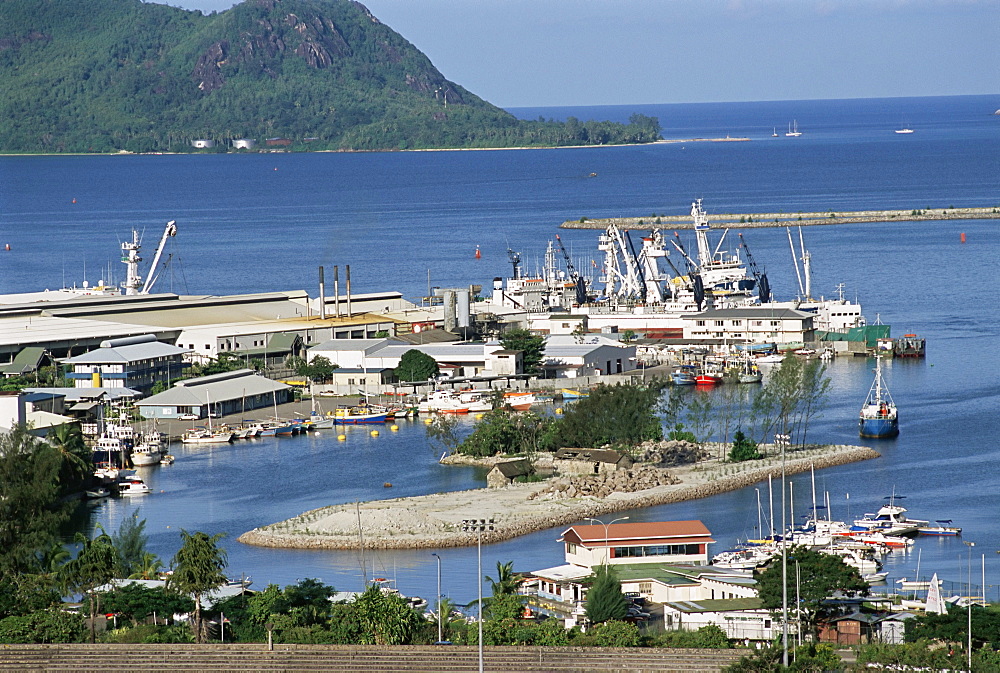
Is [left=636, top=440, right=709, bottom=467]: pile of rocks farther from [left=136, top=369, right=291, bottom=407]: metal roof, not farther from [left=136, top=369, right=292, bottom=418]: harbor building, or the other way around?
[left=136, top=369, right=291, bottom=407]: metal roof

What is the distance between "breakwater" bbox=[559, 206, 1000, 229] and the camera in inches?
2089

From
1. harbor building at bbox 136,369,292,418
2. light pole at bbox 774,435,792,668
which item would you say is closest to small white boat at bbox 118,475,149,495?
harbor building at bbox 136,369,292,418

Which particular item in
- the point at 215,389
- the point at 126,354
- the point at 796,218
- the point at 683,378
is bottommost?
the point at 683,378

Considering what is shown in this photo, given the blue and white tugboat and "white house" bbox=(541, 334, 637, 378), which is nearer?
the blue and white tugboat

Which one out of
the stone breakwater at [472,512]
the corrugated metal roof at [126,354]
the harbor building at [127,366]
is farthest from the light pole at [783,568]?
the corrugated metal roof at [126,354]

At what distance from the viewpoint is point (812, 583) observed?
38.2ft

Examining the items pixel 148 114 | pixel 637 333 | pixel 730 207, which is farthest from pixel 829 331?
pixel 148 114

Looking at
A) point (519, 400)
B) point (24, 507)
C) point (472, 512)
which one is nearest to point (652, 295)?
point (519, 400)

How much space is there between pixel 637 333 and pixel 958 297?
8.40 m

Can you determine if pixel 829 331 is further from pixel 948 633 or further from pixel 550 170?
pixel 550 170

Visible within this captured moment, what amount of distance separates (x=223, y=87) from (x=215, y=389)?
4336 inches

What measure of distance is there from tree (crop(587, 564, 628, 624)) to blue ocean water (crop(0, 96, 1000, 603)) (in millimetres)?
1511

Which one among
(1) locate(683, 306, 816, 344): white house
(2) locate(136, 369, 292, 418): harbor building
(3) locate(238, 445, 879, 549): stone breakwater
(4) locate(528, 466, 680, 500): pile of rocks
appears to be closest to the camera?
(3) locate(238, 445, 879, 549): stone breakwater

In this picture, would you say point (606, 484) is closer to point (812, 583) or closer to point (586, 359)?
point (812, 583)
